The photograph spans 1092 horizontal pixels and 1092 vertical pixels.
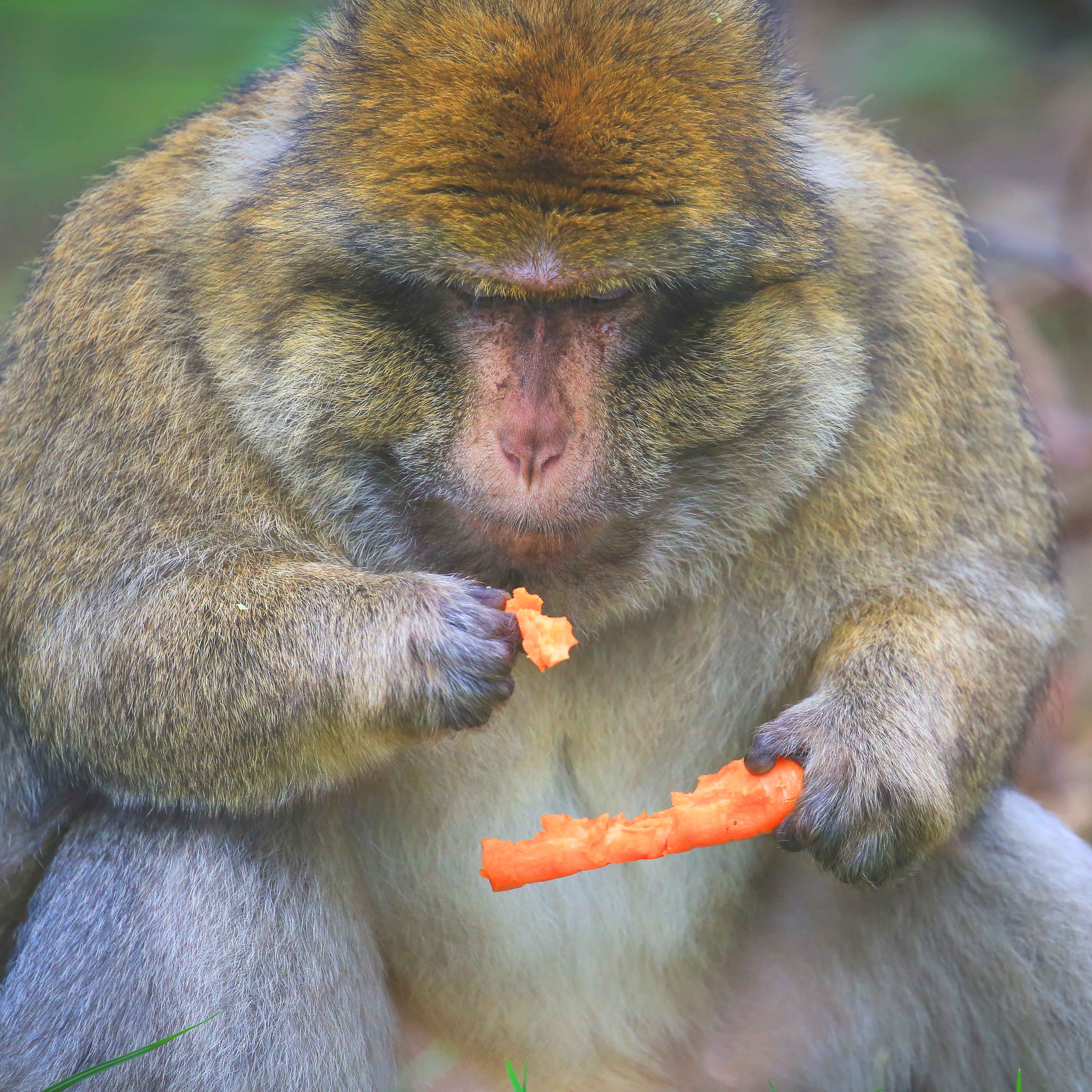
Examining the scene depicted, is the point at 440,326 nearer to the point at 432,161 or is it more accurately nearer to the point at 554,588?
the point at 432,161

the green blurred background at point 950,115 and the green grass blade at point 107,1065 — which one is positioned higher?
the green grass blade at point 107,1065

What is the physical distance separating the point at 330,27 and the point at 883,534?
1545 mm

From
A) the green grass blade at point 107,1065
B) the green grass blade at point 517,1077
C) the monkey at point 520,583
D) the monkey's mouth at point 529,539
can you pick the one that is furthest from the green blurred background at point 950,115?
the green grass blade at point 107,1065

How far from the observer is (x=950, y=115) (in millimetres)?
8664

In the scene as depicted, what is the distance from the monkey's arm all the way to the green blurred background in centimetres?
278

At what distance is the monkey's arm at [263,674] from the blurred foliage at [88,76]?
4.67m

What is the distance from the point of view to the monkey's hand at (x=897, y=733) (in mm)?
2656

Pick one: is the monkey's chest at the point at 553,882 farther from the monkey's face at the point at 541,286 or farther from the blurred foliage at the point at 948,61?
the blurred foliage at the point at 948,61

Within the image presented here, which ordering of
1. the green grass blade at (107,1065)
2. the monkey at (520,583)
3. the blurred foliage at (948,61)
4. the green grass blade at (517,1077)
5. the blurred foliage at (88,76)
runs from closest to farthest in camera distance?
1. the monkey at (520,583)
2. the green grass blade at (107,1065)
3. the green grass blade at (517,1077)
4. the blurred foliage at (88,76)
5. the blurred foliage at (948,61)

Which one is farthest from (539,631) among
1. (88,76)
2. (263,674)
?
(88,76)

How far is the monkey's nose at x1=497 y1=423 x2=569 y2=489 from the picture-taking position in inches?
94.0

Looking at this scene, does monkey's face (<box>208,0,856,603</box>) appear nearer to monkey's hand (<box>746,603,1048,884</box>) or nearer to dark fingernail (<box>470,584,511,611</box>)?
dark fingernail (<box>470,584,511,611</box>)

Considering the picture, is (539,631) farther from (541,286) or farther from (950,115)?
(950,115)

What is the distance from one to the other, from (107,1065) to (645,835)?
1063mm
